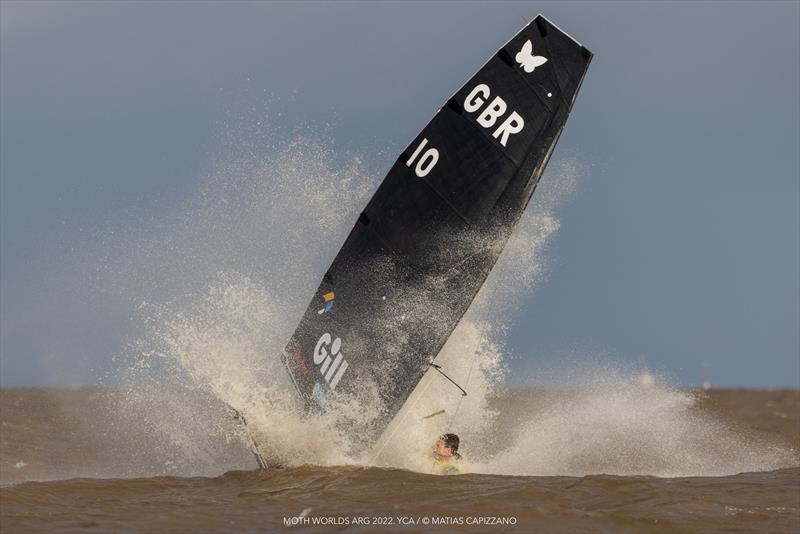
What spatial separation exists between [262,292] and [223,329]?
3.09 feet

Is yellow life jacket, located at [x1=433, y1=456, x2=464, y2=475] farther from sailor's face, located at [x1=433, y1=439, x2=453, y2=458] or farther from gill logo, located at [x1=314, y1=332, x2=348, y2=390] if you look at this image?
gill logo, located at [x1=314, y1=332, x2=348, y2=390]

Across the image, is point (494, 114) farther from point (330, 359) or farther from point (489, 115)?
point (330, 359)

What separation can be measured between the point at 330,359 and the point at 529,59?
456 cm

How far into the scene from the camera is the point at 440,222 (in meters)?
11.7

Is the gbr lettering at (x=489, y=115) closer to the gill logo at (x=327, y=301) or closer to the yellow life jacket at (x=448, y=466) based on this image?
the gill logo at (x=327, y=301)

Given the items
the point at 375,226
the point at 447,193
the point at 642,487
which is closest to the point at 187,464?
the point at 375,226

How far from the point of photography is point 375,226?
12016 mm

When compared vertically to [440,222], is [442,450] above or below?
below

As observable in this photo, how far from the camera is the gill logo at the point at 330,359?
12.1 m

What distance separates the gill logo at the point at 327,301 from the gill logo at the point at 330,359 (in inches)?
12.1

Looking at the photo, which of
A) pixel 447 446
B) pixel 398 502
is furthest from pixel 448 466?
pixel 398 502

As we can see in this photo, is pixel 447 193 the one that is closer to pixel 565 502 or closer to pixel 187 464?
pixel 565 502

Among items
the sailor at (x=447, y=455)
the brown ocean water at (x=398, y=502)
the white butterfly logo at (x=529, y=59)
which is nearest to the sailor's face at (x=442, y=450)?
the sailor at (x=447, y=455)

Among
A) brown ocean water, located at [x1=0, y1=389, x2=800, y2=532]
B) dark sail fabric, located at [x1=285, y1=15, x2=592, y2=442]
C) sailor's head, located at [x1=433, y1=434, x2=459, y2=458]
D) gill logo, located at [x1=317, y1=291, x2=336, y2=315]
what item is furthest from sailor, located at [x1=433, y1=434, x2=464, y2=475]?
gill logo, located at [x1=317, y1=291, x2=336, y2=315]
